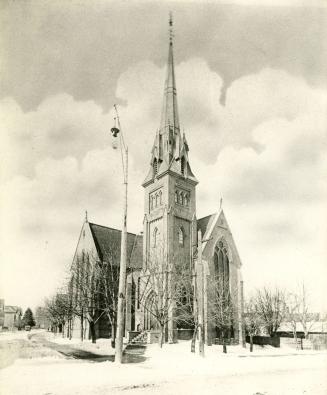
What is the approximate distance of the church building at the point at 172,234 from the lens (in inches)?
1224

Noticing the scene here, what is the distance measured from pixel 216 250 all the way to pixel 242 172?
19.0 meters

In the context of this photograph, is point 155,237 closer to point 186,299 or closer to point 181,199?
point 181,199

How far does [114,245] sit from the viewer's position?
3612 cm

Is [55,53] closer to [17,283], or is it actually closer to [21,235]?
[21,235]

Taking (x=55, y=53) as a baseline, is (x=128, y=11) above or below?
above

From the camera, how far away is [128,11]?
1041cm

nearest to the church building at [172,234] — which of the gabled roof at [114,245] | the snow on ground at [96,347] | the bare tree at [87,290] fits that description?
the gabled roof at [114,245]

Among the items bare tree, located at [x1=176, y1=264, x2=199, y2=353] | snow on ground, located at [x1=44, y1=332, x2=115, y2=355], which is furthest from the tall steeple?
snow on ground, located at [x1=44, y1=332, x2=115, y2=355]

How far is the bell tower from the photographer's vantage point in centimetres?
3138

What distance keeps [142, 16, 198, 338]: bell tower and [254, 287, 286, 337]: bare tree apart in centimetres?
1009

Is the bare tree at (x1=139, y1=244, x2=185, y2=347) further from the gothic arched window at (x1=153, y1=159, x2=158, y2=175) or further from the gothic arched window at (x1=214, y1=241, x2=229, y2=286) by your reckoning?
the gothic arched window at (x1=153, y1=159, x2=158, y2=175)

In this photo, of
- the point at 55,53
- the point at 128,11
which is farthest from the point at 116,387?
the point at 128,11

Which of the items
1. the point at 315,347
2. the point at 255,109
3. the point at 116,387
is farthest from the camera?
the point at 315,347

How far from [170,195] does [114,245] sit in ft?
27.4
